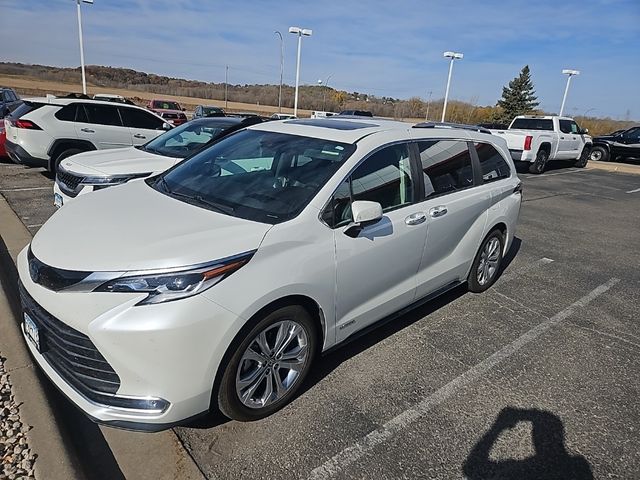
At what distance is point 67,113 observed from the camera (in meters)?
8.61

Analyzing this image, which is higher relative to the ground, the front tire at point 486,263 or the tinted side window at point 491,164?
the tinted side window at point 491,164

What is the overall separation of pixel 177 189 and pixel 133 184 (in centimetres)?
53

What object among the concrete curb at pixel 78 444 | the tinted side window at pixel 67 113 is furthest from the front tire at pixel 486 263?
the tinted side window at pixel 67 113

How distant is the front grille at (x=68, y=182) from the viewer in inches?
205

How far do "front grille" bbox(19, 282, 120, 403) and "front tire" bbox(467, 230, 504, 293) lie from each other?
340 centimetres

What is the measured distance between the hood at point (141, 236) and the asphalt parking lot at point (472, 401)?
1063mm

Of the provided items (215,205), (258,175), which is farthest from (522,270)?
(215,205)

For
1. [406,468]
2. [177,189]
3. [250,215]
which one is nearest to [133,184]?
[177,189]

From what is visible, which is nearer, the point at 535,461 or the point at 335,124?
the point at 535,461

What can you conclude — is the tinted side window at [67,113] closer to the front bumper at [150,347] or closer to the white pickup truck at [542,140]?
the front bumper at [150,347]

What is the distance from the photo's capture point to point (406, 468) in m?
2.31

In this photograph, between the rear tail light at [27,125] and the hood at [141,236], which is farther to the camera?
the rear tail light at [27,125]

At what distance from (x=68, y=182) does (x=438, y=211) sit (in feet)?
14.8

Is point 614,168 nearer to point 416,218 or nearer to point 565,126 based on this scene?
point 565,126
